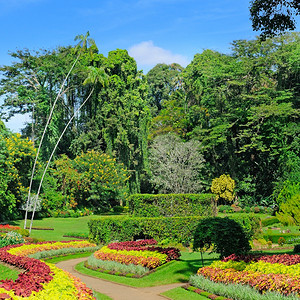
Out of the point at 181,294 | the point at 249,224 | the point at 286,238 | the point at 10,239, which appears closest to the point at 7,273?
the point at 181,294

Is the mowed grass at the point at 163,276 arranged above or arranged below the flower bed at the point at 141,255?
below

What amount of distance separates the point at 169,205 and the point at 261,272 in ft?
49.7

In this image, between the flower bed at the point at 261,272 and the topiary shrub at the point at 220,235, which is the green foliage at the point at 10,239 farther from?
the flower bed at the point at 261,272

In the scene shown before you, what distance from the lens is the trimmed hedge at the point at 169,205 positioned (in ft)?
83.5

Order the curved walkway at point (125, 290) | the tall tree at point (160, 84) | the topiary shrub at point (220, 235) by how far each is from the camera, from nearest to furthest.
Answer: the curved walkway at point (125, 290), the topiary shrub at point (220, 235), the tall tree at point (160, 84)

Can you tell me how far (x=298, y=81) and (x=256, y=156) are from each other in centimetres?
1003

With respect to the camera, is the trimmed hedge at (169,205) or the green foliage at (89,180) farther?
the green foliage at (89,180)

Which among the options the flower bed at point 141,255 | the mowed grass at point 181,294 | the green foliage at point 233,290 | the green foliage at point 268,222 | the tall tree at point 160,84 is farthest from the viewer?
the tall tree at point 160,84

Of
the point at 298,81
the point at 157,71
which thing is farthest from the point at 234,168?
the point at 157,71

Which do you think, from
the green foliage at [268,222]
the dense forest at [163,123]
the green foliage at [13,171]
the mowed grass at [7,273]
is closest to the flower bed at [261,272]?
the mowed grass at [7,273]

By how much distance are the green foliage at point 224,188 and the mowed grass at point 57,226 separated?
605 inches

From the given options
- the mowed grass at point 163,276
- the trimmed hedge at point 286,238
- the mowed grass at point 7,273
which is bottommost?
the trimmed hedge at point 286,238

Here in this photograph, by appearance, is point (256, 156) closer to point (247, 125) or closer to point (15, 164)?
point (247, 125)

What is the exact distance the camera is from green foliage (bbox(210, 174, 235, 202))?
46406mm
